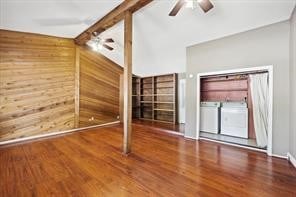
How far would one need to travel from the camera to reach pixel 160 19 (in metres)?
3.69

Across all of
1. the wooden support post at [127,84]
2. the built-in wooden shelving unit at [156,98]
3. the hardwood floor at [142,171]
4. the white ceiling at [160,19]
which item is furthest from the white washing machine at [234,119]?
the wooden support post at [127,84]

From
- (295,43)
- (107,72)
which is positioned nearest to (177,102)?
(107,72)

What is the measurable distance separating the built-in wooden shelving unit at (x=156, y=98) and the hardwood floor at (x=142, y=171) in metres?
2.61

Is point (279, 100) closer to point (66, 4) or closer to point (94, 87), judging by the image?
point (66, 4)

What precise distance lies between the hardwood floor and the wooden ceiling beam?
9.68 feet

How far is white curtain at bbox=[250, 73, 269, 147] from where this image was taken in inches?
135

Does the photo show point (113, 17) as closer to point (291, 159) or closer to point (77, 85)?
point (77, 85)

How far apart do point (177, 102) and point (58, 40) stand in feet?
14.8

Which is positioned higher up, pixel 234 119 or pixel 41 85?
pixel 41 85

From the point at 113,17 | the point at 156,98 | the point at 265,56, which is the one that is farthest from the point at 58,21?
the point at 265,56

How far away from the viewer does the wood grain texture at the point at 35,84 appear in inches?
163

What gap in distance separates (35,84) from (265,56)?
A: 5.72m

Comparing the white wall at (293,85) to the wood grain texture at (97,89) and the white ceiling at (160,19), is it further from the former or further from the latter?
the wood grain texture at (97,89)

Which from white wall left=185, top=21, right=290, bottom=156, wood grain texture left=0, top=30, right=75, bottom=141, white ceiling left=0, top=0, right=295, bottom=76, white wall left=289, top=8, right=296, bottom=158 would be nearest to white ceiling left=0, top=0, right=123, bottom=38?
white ceiling left=0, top=0, right=295, bottom=76
